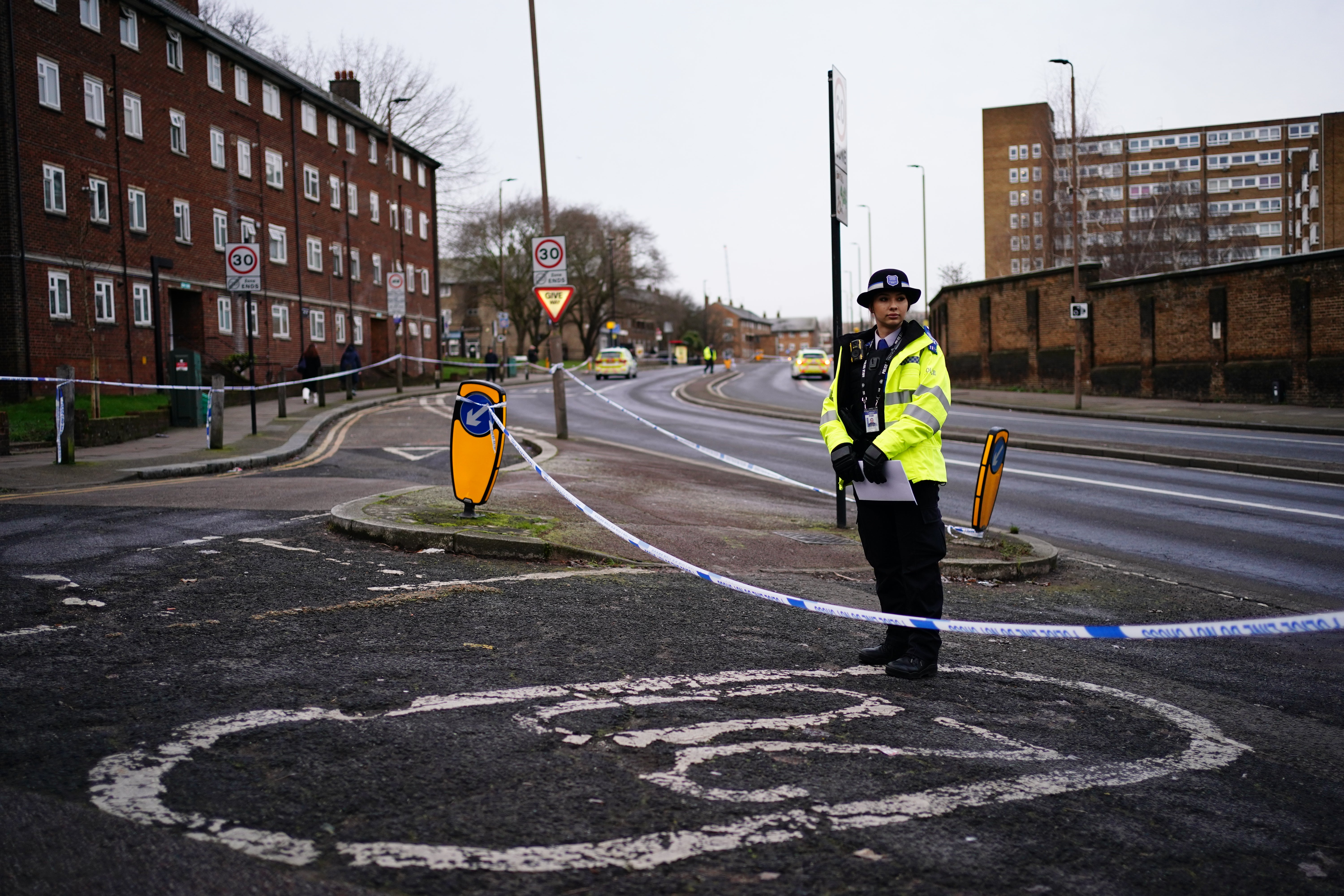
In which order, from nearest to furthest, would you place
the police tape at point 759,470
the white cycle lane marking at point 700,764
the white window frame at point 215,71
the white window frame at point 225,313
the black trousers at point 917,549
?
the white cycle lane marking at point 700,764 < the black trousers at point 917,549 < the police tape at point 759,470 < the white window frame at point 225,313 < the white window frame at point 215,71

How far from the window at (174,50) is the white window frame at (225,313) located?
745 centimetres

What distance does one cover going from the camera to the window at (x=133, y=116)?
104 ft

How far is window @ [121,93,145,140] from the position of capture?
3161cm

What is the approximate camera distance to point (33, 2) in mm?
27531

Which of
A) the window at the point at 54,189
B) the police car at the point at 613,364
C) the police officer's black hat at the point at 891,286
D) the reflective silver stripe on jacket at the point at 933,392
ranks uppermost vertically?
the window at the point at 54,189

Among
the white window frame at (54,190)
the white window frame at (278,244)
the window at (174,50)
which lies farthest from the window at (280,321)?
the white window frame at (54,190)

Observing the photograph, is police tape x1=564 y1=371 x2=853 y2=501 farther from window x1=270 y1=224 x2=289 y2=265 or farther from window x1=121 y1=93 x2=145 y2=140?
window x1=270 y1=224 x2=289 y2=265

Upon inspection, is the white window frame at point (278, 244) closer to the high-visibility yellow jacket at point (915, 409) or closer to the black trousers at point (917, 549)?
the high-visibility yellow jacket at point (915, 409)

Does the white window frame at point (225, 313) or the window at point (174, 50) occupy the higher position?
the window at point (174, 50)

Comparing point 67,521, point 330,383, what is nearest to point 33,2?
point 330,383

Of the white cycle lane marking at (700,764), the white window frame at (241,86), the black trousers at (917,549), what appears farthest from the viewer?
the white window frame at (241,86)

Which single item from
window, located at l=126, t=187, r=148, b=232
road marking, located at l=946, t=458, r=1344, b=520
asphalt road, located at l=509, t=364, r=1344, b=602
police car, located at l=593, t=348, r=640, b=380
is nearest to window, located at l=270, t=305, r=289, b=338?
window, located at l=126, t=187, r=148, b=232

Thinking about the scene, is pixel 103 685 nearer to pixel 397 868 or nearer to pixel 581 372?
pixel 397 868

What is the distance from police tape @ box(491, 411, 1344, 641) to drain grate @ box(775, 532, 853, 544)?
87.0 inches
